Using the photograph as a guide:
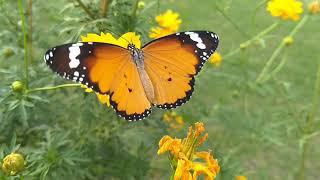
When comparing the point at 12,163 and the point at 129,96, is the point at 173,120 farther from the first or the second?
the point at 12,163

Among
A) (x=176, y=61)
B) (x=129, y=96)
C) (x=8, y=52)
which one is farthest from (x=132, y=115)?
(x=8, y=52)

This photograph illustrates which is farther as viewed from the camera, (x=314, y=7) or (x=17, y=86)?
(x=314, y=7)

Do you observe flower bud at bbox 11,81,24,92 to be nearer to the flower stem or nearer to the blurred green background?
the blurred green background

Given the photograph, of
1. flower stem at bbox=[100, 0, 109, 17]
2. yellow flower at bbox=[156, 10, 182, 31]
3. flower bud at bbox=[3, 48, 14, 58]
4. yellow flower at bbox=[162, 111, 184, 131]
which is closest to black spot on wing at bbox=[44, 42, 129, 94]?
flower stem at bbox=[100, 0, 109, 17]

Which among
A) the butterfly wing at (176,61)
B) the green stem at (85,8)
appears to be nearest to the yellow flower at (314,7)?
the butterfly wing at (176,61)

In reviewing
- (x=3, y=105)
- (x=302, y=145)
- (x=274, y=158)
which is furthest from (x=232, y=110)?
(x=3, y=105)

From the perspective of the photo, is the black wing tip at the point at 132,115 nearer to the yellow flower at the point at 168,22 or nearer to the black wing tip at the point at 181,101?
the black wing tip at the point at 181,101
